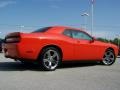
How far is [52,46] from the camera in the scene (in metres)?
10.1

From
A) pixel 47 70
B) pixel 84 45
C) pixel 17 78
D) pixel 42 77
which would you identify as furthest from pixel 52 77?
pixel 84 45

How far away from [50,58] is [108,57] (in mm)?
3149

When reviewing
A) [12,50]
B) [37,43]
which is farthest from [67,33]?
[12,50]

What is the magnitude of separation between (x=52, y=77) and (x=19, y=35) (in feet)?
6.29

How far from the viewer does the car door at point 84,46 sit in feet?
35.7

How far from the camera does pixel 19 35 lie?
9609mm

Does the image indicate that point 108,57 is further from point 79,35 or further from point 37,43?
point 37,43

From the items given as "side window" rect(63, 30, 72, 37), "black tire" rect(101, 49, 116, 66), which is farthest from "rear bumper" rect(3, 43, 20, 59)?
"black tire" rect(101, 49, 116, 66)

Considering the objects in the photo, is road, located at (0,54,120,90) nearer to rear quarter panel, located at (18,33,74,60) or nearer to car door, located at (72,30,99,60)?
rear quarter panel, located at (18,33,74,60)

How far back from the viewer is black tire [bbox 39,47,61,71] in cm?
990

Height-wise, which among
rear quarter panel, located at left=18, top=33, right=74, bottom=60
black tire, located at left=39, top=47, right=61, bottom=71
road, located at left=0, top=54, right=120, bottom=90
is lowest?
road, located at left=0, top=54, right=120, bottom=90

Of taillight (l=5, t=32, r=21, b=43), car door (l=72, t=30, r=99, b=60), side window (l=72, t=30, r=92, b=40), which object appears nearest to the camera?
taillight (l=5, t=32, r=21, b=43)

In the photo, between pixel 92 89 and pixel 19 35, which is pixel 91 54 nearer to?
pixel 19 35

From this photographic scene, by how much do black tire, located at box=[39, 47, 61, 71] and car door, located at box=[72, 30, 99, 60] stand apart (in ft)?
2.79
